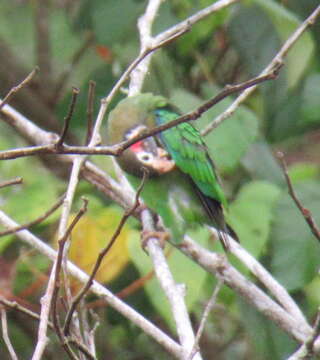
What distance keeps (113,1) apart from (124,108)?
99cm

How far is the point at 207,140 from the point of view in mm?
3395

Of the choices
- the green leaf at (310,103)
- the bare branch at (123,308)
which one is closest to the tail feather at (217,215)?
the bare branch at (123,308)

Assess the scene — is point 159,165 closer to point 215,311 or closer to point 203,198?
point 203,198

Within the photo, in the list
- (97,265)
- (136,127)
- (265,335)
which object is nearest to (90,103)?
(97,265)

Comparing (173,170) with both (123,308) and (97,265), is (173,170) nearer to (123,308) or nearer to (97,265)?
(123,308)

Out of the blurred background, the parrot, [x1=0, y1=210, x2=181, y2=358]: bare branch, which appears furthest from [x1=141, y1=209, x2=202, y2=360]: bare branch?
the blurred background

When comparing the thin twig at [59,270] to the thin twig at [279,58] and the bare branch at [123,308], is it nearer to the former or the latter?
the bare branch at [123,308]

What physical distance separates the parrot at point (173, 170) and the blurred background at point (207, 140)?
126mm

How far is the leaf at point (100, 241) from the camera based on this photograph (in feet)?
10.6

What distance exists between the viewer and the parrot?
118 inches

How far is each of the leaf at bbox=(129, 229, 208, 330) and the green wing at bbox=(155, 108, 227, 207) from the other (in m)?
0.14

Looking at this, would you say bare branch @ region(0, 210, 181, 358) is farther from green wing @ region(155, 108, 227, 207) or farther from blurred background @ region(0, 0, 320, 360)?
green wing @ region(155, 108, 227, 207)

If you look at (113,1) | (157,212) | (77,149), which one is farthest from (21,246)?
(77,149)

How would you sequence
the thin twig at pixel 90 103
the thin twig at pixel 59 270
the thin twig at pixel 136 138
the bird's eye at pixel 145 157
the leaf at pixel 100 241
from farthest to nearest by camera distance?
the leaf at pixel 100 241 → the bird's eye at pixel 145 157 → the thin twig at pixel 90 103 → the thin twig at pixel 59 270 → the thin twig at pixel 136 138
